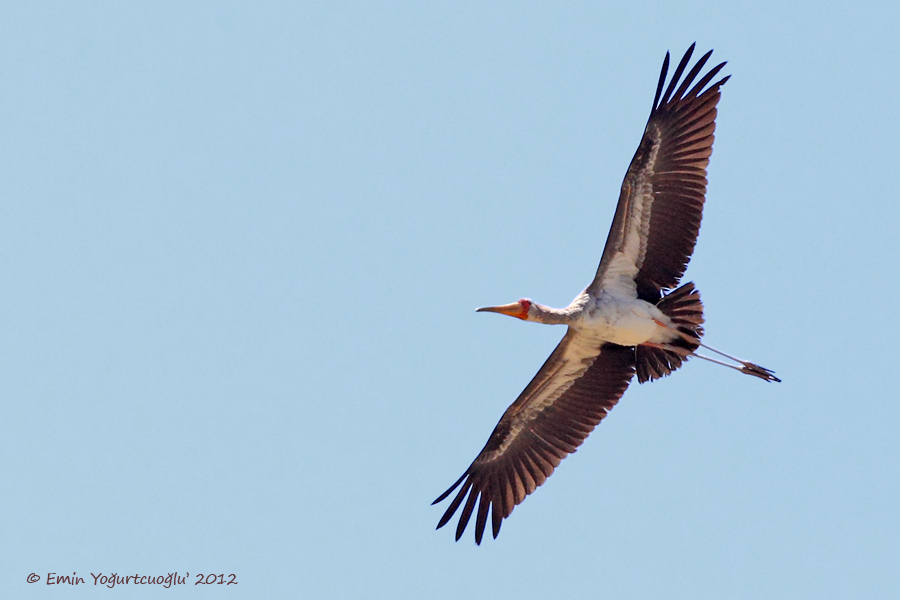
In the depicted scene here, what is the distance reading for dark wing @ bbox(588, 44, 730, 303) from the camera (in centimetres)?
1656

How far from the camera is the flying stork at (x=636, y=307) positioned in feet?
54.4

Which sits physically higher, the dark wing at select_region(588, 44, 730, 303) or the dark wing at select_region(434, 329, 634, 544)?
the dark wing at select_region(588, 44, 730, 303)

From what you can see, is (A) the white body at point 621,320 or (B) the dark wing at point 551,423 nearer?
(A) the white body at point 621,320

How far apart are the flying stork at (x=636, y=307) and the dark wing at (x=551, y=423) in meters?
0.01

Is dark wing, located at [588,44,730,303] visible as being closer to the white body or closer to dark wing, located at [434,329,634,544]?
the white body

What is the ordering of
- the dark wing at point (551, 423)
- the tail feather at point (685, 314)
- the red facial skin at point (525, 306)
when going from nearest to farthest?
the tail feather at point (685, 314), the red facial skin at point (525, 306), the dark wing at point (551, 423)

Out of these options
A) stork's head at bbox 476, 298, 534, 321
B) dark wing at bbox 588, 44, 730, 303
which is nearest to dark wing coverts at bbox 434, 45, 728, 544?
dark wing at bbox 588, 44, 730, 303

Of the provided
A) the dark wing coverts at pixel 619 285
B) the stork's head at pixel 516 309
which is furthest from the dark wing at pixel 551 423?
the stork's head at pixel 516 309

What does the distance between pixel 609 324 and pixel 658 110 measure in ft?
9.40

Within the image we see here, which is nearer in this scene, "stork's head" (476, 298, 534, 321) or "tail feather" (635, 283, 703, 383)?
"tail feather" (635, 283, 703, 383)

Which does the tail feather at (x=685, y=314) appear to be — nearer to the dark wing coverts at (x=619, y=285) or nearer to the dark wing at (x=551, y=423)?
the dark wing coverts at (x=619, y=285)

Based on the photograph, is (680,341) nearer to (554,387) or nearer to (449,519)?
(554,387)

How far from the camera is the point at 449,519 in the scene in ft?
56.7

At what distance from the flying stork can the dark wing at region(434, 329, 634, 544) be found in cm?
1
